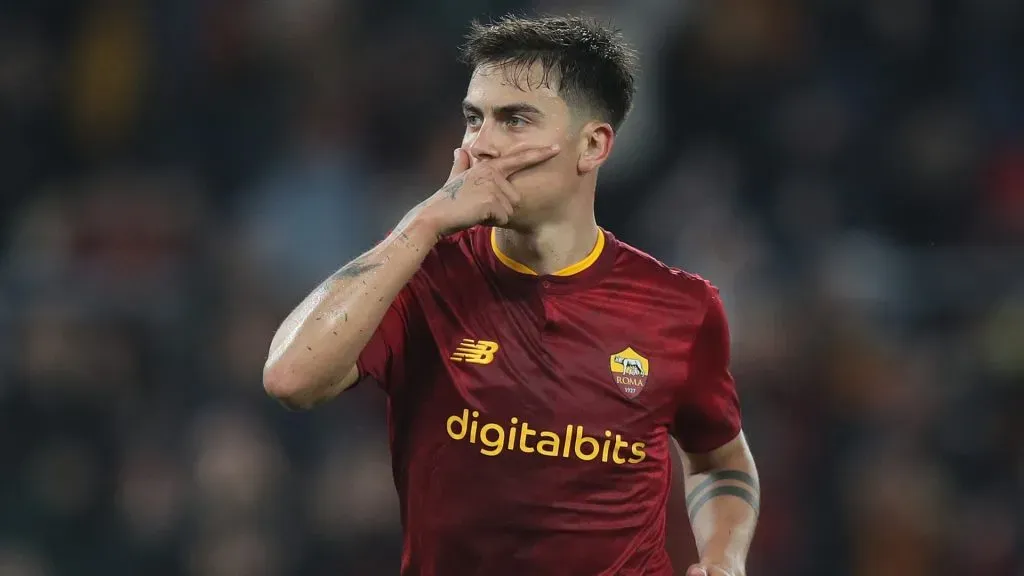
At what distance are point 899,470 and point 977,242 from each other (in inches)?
63.1

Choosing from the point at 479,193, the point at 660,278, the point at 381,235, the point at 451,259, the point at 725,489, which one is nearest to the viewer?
the point at 479,193

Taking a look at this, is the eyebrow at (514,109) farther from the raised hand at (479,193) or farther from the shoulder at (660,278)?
the shoulder at (660,278)

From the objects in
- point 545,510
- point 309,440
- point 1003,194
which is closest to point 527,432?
point 545,510

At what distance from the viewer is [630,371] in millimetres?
3715

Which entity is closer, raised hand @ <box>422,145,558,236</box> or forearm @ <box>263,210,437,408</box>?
forearm @ <box>263,210,437,408</box>

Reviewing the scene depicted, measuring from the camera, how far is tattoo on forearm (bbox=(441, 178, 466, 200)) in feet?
11.3

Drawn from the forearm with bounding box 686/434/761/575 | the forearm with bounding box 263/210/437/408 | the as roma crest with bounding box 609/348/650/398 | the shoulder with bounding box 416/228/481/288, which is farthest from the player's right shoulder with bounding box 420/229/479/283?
the forearm with bounding box 686/434/761/575

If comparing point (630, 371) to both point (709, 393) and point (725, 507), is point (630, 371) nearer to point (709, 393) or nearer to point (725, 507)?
point (709, 393)

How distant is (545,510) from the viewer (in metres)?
3.53

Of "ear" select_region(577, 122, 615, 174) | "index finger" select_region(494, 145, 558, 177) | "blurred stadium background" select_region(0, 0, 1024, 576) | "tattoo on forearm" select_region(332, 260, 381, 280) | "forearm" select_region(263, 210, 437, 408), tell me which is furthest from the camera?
"blurred stadium background" select_region(0, 0, 1024, 576)

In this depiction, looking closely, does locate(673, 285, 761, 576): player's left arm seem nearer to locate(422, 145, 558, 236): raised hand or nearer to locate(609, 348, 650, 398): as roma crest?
locate(609, 348, 650, 398): as roma crest

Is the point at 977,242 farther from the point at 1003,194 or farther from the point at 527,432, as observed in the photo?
the point at 527,432

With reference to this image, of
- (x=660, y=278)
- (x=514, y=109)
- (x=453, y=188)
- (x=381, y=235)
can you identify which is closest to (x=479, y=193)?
(x=453, y=188)

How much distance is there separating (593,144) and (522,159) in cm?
34
